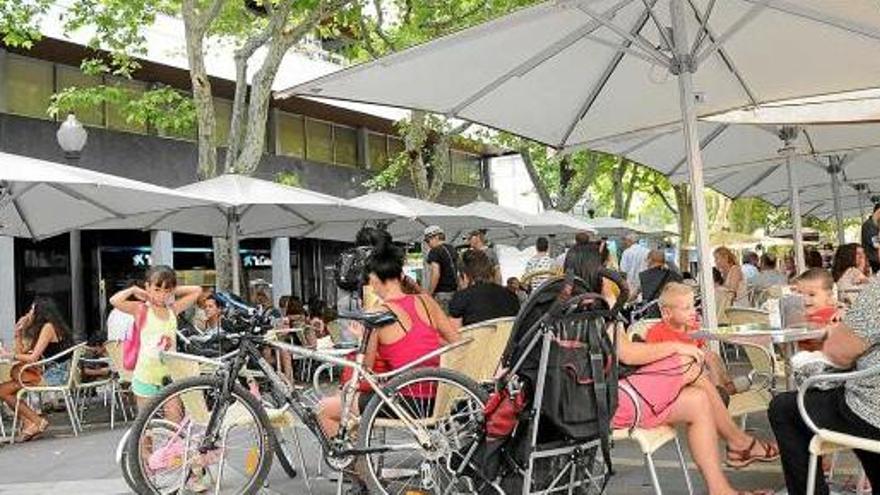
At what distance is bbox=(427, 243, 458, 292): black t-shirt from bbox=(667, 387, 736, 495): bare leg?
5.81m

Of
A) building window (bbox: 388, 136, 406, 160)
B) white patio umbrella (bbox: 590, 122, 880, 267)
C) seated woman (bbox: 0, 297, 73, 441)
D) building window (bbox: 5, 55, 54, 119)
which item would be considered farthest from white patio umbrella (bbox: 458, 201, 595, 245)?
building window (bbox: 388, 136, 406, 160)

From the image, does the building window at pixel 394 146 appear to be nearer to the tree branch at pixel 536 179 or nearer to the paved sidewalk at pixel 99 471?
the tree branch at pixel 536 179

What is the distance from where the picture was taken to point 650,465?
173 inches

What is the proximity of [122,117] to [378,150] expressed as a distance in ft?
38.5

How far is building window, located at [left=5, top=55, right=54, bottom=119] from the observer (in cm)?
1867

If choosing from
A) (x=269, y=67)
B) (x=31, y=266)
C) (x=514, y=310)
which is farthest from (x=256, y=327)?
(x=31, y=266)

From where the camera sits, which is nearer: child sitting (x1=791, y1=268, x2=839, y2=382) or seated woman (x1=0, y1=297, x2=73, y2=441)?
child sitting (x1=791, y1=268, x2=839, y2=382)

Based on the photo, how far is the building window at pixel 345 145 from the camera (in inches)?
1152

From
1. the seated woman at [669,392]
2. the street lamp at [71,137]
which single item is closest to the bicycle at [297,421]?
the seated woman at [669,392]

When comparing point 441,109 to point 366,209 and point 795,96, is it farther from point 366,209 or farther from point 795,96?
point 366,209

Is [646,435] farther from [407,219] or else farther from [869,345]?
[407,219]

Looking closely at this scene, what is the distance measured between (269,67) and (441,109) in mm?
6664

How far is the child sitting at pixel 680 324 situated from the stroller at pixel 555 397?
1114 mm

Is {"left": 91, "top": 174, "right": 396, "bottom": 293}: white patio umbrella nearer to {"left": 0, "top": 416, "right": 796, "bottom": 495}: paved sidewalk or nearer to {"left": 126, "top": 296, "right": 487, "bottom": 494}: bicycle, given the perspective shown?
{"left": 0, "top": 416, "right": 796, "bottom": 495}: paved sidewalk
